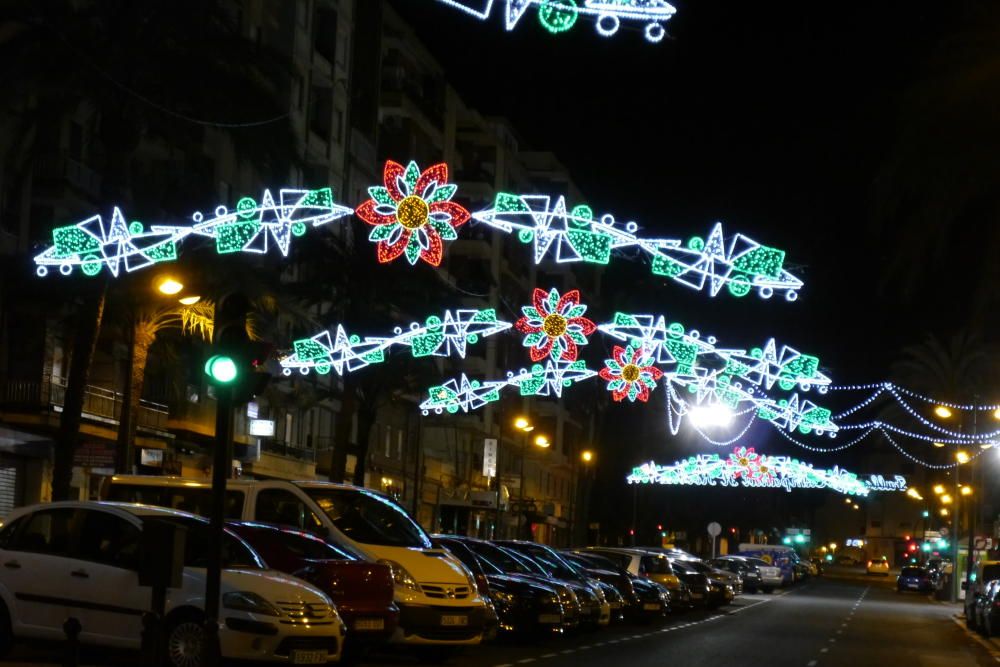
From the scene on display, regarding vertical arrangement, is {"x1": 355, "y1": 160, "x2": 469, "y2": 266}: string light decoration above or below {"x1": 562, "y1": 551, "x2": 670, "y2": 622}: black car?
above

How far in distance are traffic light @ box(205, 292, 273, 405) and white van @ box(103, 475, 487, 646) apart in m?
7.39

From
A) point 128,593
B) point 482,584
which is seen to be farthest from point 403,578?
point 128,593

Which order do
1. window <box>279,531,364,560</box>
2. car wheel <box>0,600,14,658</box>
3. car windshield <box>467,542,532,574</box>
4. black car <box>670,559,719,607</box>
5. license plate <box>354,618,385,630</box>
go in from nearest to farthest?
car wheel <box>0,600,14,658</box> < license plate <box>354,618,385,630</box> < window <box>279,531,364,560</box> < car windshield <box>467,542,532,574</box> < black car <box>670,559,719,607</box>

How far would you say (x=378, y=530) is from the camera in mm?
21391

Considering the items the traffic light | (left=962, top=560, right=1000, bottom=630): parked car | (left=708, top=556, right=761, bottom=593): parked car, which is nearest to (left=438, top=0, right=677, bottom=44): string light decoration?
the traffic light

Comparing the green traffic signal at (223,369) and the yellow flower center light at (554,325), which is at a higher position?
the yellow flower center light at (554,325)

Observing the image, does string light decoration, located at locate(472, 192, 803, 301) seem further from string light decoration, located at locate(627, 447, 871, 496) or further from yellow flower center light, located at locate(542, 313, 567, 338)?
string light decoration, located at locate(627, 447, 871, 496)

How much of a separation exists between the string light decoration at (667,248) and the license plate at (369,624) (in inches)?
290

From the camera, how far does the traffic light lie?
13031 mm

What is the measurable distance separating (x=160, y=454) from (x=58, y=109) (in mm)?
16491

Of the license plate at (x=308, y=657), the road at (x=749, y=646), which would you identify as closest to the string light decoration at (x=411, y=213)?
the road at (x=749, y=646)

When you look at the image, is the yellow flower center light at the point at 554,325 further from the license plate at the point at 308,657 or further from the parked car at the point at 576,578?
the license plate at the point at 308,657

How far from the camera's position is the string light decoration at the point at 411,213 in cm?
2495

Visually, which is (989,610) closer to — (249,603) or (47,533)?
(249,603)
